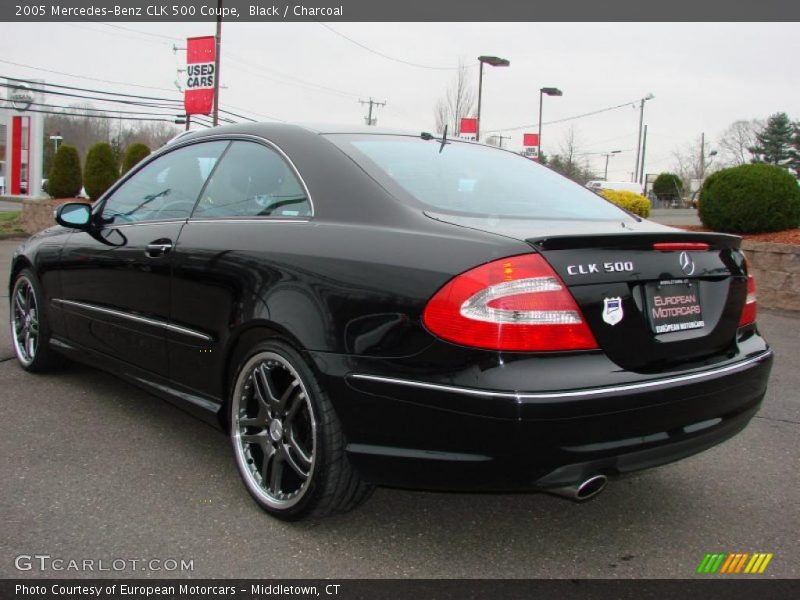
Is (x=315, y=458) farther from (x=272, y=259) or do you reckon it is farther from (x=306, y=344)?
(x=272, y=259)

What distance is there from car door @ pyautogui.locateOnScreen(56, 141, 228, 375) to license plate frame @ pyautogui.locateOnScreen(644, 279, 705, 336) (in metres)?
2.08

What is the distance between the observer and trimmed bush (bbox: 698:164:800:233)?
10320 mm

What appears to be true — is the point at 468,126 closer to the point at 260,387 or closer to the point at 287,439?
the point at 260,387

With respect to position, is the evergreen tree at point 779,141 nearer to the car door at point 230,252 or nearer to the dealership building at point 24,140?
the dealership building at point 24,140

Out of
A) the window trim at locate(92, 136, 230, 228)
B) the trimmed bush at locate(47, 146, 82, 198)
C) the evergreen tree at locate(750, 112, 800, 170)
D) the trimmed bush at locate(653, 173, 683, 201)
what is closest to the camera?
the window trim at locate(92, 136, 230, 228)

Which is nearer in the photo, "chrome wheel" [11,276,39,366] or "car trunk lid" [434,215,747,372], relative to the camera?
"car trunk lid" [434,215,747,372]

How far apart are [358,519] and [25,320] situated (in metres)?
3.15

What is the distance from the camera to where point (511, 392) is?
2150 mm

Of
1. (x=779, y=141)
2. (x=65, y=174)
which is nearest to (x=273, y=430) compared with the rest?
(x=65, y=174)

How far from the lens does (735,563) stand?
2.63 m

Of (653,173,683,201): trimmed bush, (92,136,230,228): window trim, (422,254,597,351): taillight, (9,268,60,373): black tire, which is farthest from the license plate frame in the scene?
(653,173,683,201): trimmed bush

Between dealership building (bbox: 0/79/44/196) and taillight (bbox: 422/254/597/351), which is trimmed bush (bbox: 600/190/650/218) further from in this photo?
dealership building (bbox: 0/79/44/196)

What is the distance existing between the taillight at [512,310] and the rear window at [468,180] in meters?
0.50

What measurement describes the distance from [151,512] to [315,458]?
0.78 m
